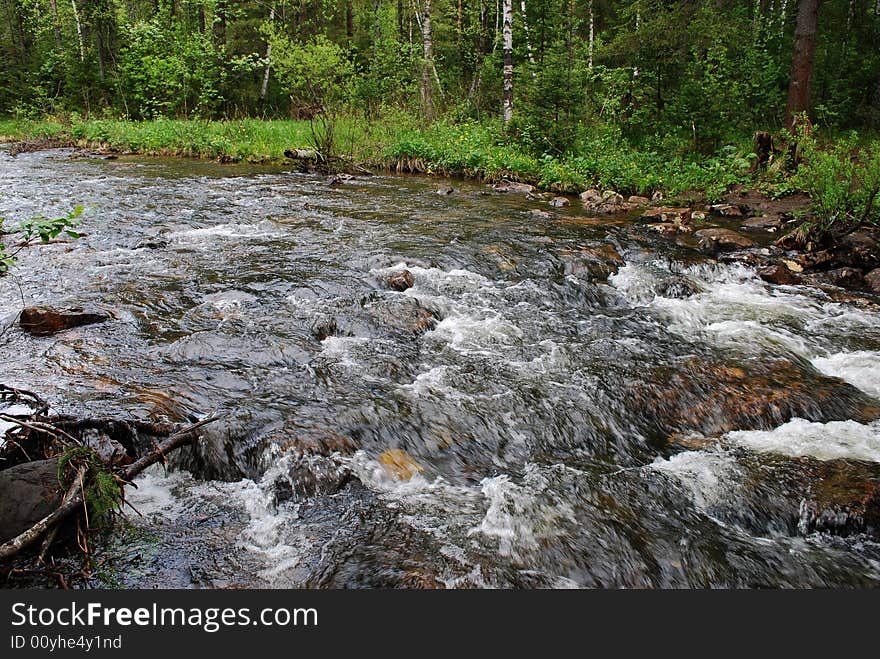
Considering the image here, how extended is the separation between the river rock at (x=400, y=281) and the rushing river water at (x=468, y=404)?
97 mm

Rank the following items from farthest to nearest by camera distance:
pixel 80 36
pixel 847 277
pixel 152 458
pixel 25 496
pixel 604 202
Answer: pixel 80 36
pixel 604 202
pixel 847 277
pixel 152 458
pixel 25 496

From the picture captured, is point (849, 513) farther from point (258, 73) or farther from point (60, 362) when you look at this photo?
point (258, 73)

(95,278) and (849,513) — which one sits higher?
(95,278)

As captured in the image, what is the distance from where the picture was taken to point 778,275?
27.8ft

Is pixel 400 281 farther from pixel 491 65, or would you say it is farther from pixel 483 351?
pixel 491 65

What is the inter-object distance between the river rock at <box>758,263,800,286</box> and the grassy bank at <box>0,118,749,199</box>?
4.93m

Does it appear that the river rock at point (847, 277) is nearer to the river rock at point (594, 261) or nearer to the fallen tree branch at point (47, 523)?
the river rock at point (594, 261)

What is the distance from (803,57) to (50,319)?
15.7 meters

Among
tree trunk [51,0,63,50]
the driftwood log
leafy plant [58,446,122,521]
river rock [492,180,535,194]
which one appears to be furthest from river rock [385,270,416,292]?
tree trunk [51,0,63,50]

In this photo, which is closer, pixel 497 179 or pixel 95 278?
pixel 95 278

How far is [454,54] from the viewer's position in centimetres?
2677

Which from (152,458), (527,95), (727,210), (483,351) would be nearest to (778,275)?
(727,210)

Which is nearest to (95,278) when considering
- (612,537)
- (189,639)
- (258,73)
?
(189,639)

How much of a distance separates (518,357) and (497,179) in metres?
10.2
